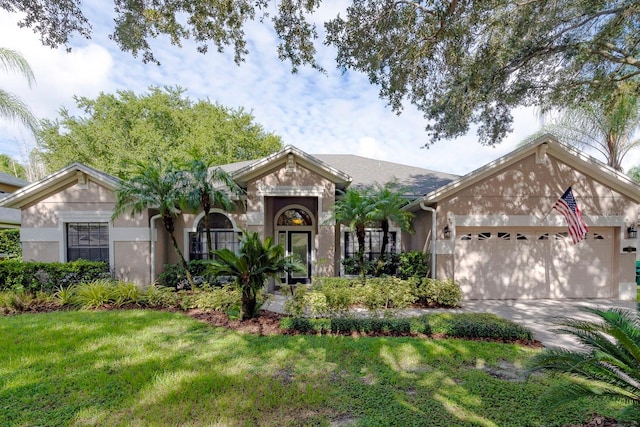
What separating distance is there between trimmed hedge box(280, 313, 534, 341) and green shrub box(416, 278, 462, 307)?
6.08 feet

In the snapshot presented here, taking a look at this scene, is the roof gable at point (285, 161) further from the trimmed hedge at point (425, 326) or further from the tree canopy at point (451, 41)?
the trimmed hedge at point (425, 326)

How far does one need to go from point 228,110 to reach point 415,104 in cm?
2373

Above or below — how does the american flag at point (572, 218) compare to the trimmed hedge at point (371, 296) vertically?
above

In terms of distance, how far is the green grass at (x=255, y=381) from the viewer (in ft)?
11.6

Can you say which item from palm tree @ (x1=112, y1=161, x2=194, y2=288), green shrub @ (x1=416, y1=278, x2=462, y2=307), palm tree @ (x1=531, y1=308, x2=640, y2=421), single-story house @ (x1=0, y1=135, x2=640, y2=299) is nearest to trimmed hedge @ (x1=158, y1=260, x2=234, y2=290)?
single-story house @ (x1=0, y1=135, x2=640, y2=299)

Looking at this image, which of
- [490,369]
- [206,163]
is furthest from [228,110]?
[490,369]

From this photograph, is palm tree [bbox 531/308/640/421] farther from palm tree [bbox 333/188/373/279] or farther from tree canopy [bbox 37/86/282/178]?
tree canopy [bbox 37/86/282/178]

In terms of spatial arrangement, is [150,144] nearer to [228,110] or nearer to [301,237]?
[228,110]

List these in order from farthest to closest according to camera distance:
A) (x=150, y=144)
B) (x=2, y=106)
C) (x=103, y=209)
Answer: (x=150, y=144), (x=103, y=209), (x=2, y=106)

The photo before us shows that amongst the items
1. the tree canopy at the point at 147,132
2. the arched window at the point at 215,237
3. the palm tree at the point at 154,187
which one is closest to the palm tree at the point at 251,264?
the palm tree at the point at 154,187

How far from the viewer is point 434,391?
4.09 meters

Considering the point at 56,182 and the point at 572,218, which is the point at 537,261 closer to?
the point at 572,218

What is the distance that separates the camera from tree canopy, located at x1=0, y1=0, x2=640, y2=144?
6.66m

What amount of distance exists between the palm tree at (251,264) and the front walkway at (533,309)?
5.61ft
